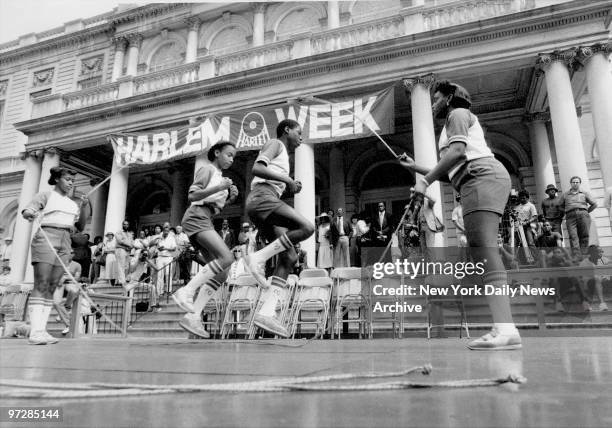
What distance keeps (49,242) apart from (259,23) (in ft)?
64.8

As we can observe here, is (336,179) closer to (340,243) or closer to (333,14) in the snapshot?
(340,243)

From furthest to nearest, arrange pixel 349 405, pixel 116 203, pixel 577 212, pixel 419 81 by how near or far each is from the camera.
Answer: pixel 116 203, pixel 419 81, pixel 577 212, pixel 349 405

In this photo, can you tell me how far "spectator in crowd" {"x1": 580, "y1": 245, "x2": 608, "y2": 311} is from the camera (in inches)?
342

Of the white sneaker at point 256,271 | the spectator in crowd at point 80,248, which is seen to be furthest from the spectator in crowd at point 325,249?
the white sneaker at point 256,271

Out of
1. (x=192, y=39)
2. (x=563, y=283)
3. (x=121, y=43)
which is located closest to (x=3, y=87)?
(x=121, y=43)

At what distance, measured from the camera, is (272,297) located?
4449 mm

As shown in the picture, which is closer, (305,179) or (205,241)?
(205,241)

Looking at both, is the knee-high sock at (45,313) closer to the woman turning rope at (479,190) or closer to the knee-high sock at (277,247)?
the knee-high sock at (277,247)

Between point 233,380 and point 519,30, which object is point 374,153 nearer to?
point 519,30

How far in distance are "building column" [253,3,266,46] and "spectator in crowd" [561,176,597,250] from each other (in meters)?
16.4

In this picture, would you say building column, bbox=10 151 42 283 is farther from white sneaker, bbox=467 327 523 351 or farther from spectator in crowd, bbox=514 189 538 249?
white sneaker, bbox=467 327 523 351

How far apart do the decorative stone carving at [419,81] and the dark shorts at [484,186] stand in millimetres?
11242

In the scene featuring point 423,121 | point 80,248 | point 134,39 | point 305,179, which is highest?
point 134,39

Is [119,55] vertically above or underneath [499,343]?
above
